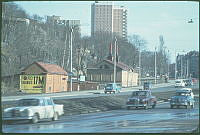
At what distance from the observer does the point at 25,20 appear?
85.1 feet

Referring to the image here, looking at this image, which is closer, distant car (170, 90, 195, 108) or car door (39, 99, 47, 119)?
car door (39, 99, 47, 119)

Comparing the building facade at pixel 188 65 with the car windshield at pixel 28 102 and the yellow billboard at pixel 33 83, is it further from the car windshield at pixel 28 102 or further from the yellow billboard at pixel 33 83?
the car windshield at pixel 28 102

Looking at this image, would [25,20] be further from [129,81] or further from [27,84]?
[129,81]

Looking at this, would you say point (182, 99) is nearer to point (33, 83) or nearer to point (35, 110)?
point (33, 83)

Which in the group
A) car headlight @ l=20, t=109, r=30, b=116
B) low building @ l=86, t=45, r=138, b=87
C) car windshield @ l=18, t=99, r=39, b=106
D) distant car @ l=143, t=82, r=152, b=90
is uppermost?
low building @ l=86, t=45, r=138, b=87

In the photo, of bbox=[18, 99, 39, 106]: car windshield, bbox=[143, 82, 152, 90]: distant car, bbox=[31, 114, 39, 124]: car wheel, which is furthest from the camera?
bbox=[143, 82, 152, 90]: distant car

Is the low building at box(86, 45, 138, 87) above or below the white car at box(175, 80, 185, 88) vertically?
above

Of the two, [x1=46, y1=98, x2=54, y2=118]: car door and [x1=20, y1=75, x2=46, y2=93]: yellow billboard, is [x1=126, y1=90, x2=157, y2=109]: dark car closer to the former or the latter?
[x1=46, y1=98, x2=54, y2=118]: car door

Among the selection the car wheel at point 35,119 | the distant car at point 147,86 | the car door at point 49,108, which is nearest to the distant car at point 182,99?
the distant car at point 147,86

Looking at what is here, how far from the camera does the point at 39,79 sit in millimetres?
23469

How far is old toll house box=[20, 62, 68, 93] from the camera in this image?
23094 millimetres

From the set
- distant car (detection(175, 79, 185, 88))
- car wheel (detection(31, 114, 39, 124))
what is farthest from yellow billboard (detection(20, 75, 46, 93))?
distant car (detection(175, 79, 185, 88))

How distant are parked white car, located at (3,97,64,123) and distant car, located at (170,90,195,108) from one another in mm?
11351

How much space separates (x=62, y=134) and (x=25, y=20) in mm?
10785
